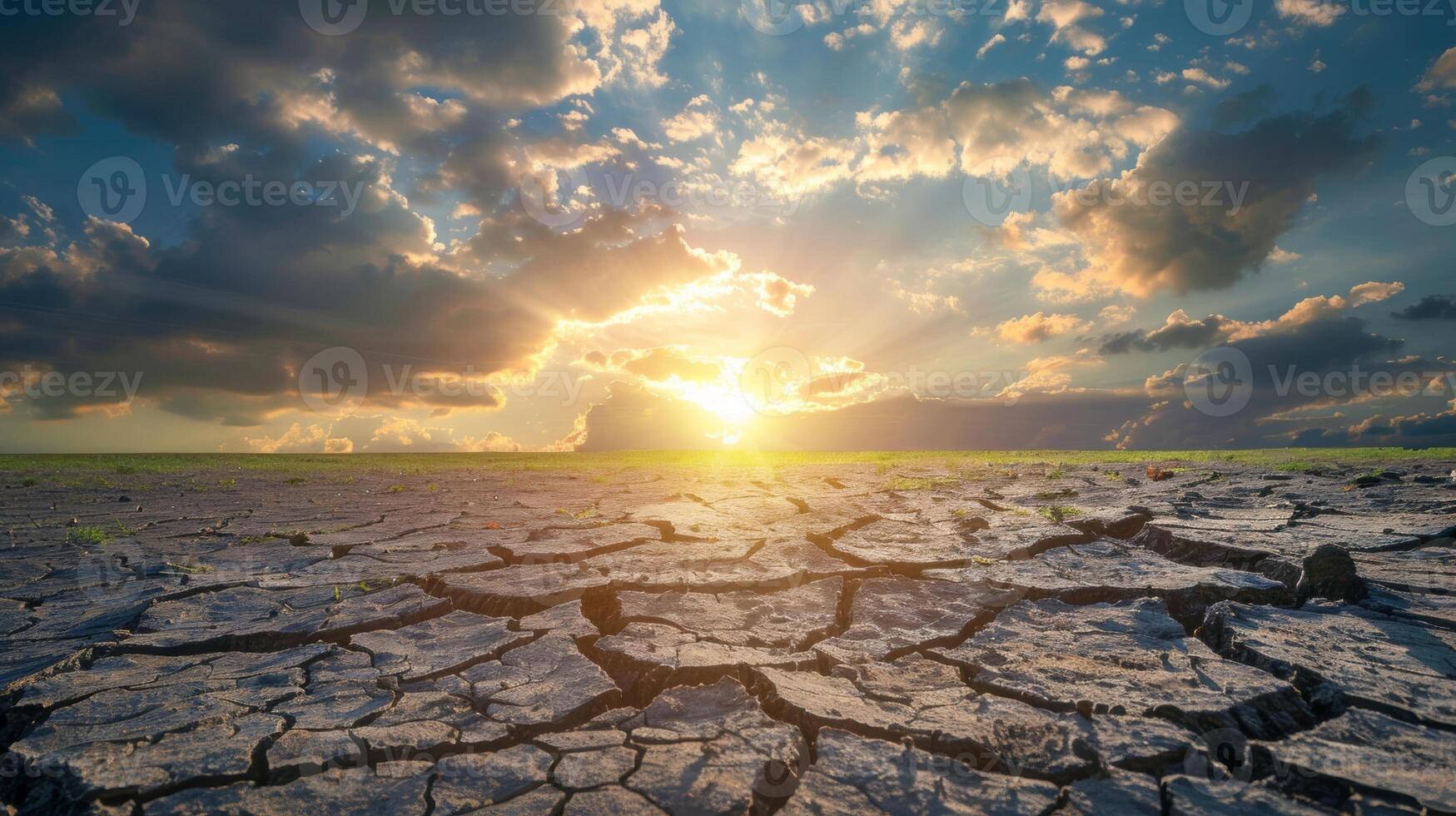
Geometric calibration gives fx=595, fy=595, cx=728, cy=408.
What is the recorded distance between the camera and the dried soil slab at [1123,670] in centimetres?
200

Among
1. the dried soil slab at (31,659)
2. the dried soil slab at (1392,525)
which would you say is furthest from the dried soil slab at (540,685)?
the dried soil slab at (1392,525)

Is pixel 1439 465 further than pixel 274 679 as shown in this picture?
Yes

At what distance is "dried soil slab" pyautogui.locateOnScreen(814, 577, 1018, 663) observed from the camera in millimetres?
2672

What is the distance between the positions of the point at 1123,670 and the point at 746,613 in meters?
1.66

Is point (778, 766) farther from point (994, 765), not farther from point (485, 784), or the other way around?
point (485, 784)

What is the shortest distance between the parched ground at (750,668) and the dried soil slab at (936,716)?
1 cm

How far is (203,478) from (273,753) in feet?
43.3

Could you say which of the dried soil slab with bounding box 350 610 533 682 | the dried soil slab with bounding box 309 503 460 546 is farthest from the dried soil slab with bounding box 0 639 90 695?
the dried soil slab with bounding box 309 503 460 546

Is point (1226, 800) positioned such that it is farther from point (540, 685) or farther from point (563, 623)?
point (563, 623)

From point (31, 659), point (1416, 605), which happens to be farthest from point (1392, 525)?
point (31, 659)

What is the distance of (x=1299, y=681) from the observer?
83.6 inches

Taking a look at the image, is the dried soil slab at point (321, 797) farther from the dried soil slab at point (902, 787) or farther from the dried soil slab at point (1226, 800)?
the dried soil slab at point (1226, 800)

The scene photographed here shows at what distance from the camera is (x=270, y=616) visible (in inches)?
125

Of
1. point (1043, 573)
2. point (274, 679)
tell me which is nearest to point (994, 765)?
point (1043, 573)
